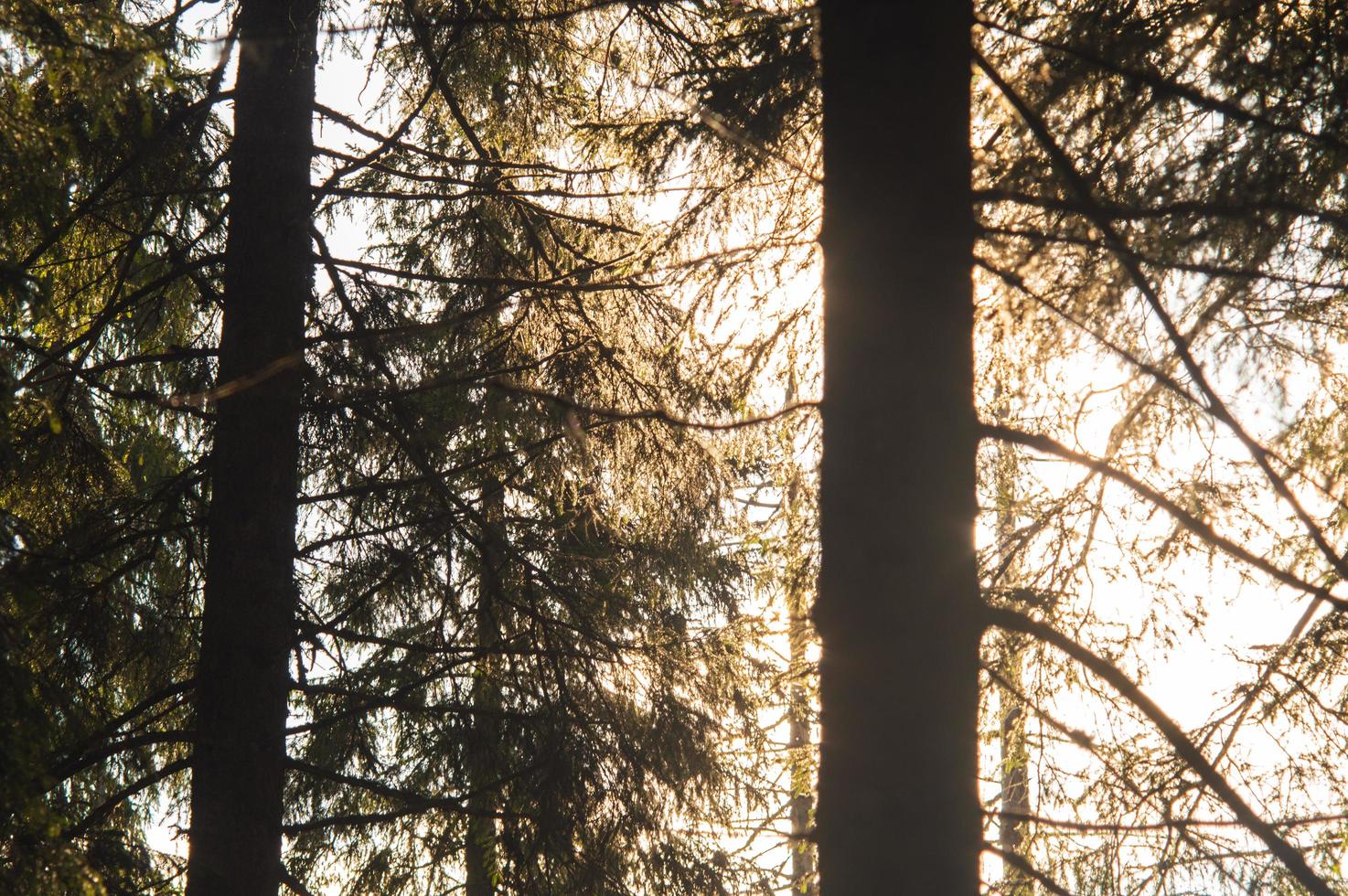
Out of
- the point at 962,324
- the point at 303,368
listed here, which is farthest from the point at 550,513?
the point at 962,324

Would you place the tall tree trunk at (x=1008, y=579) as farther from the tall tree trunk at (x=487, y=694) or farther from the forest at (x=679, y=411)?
the tall tree trunk at (x=487, y=694)

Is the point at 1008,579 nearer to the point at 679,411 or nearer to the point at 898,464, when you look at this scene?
the point at 679,411

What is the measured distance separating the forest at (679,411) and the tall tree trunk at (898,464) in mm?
11

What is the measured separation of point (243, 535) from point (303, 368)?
88 centimetres

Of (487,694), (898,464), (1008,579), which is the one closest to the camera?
(898,464)

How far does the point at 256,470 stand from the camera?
17.0 feet

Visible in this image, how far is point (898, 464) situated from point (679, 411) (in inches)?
121

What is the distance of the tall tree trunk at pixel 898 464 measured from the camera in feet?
8.11

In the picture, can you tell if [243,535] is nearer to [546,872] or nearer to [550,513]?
[546,872]

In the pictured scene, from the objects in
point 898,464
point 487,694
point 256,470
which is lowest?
point 898,464

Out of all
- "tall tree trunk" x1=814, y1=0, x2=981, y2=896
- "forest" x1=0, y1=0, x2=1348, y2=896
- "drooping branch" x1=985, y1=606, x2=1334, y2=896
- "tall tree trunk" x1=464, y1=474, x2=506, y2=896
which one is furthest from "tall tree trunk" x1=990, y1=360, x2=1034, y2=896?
"tall tree trunk" x1=464, y1=474, x2=506, y2=896

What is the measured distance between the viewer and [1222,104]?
2.64 m

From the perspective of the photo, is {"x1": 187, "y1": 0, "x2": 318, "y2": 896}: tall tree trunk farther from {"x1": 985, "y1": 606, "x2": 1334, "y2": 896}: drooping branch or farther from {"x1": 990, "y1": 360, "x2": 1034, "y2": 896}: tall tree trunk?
{"x1": 985, "y1": 606, "x2": 1334, "y2": 896}: drooping branch

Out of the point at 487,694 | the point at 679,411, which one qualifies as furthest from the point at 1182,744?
the point at 487,694
